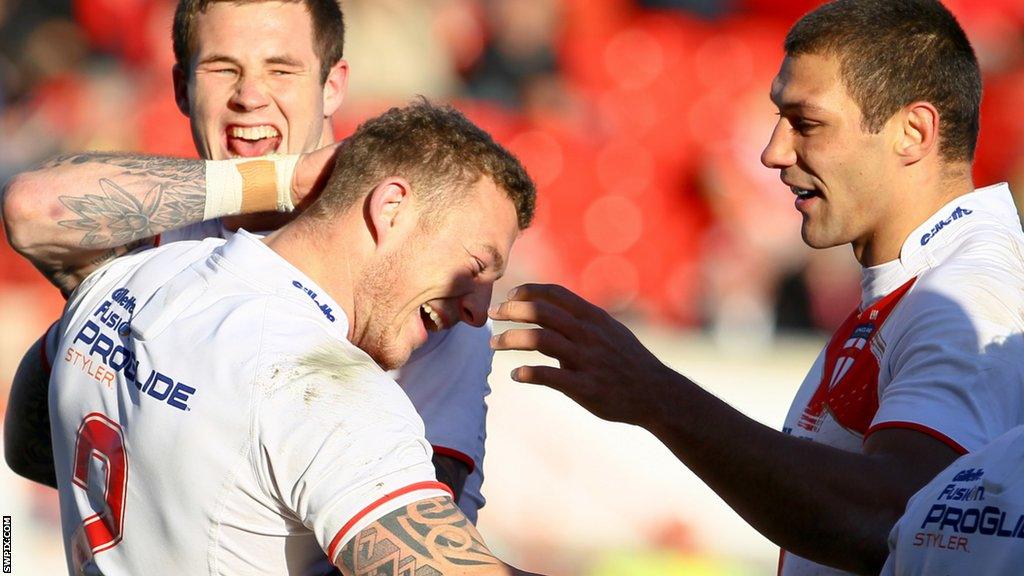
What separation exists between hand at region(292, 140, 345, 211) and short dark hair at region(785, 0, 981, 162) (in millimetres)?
1152

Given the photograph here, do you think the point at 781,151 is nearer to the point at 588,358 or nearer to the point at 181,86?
the point at 588,358

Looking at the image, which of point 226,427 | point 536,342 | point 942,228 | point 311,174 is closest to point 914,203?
point 942,228

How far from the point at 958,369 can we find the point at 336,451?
1204 millimetres

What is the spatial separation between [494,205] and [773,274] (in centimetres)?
484

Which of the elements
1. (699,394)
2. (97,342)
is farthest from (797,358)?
(97,342)

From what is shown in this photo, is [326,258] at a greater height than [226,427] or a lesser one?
greater

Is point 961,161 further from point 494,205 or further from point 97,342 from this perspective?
point 97,342

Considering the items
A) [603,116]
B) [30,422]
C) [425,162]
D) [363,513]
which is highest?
[603,116]

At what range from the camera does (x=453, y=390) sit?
2.82 m

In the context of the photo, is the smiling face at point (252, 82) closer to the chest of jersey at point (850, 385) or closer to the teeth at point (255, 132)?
the teeth at point (255, 132)

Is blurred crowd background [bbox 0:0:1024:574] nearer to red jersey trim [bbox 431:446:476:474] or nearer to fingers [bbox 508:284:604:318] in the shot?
red jersey trim [bbox 431:446:476:474]

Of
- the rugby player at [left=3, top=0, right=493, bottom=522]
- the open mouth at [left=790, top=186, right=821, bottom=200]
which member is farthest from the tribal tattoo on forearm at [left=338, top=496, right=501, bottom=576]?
the open mouth at [left=790, top=186, right=821, bottom=200]

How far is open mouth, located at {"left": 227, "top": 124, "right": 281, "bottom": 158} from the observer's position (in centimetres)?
324

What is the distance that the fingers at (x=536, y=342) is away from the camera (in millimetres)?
2258
